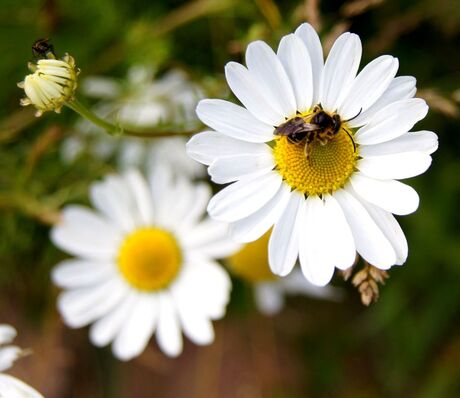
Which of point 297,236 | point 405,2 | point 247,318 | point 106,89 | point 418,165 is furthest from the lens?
point 247,318

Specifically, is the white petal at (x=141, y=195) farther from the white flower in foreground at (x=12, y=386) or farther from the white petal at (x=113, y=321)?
the white flower in foreground at (x=12, y=386)

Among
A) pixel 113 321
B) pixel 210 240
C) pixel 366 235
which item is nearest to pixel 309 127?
pixel 366 235

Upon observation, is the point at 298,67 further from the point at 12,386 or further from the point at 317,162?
the point at 12,386

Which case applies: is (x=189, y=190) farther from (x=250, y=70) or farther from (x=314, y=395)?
(x=314, y=395)

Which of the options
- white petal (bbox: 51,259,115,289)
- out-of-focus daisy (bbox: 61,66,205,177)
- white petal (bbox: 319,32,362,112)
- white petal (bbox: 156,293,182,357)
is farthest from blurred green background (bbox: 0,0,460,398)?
white petal (bbox: 156,293,182,357)

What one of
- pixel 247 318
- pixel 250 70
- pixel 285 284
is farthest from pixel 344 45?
pixel 247 318

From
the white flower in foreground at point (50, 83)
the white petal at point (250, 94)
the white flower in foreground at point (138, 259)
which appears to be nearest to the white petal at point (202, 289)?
the white flower in foreground at point (138, 259)
